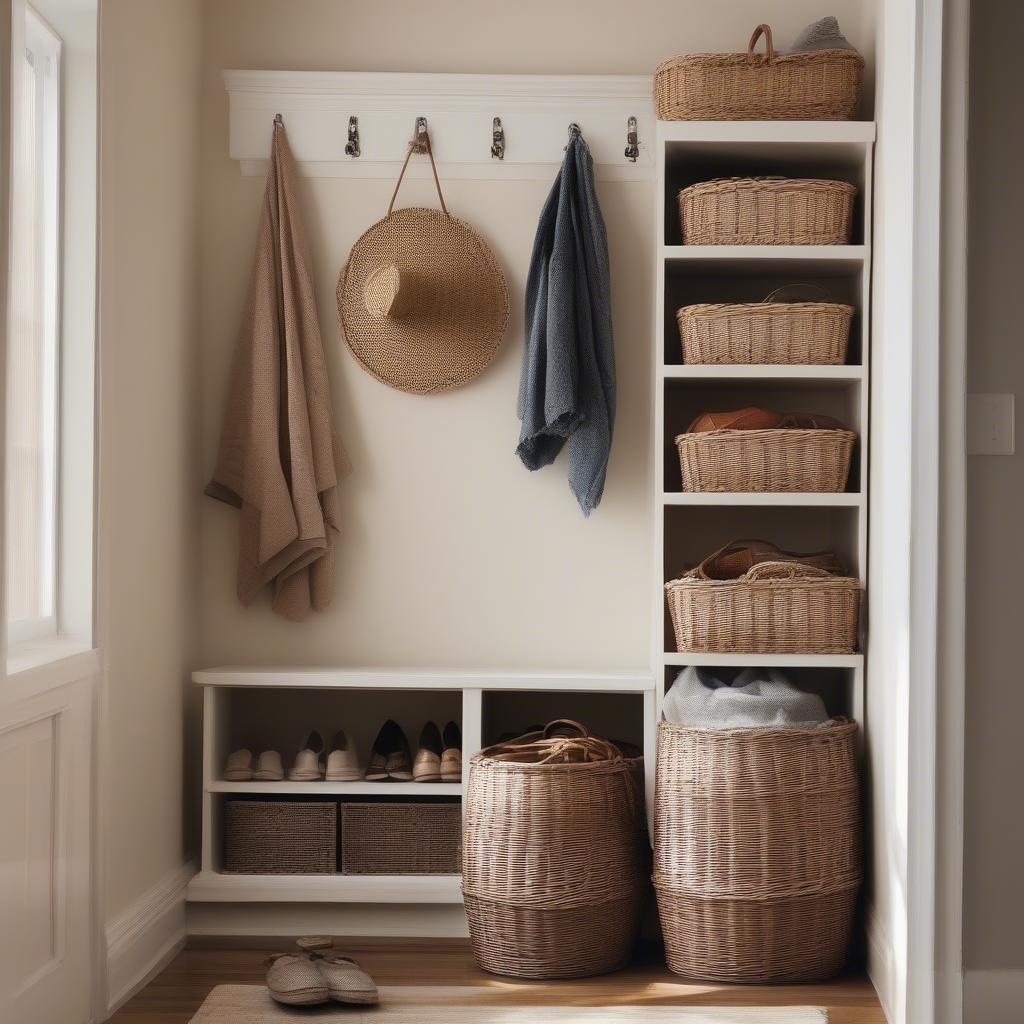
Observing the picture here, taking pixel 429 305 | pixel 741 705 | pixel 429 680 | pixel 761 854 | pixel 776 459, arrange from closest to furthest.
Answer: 1. pixel 761 854
2. pixel 741 705
3. pixel 776 459
4. pixel 429 680
5. pixel 429 305

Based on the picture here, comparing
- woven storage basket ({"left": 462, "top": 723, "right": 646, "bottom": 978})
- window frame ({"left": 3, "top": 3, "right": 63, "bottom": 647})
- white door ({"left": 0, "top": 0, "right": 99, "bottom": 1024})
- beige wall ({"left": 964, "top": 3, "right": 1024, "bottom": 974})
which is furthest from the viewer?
woven storage basket ({"left": 462, "top": 723, "right": 646, "bottom": 978})

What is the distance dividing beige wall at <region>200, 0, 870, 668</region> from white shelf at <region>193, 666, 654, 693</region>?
0.73 ft

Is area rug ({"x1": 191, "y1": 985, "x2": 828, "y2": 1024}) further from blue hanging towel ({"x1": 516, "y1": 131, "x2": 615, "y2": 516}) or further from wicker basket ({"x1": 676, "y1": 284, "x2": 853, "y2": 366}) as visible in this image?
wicker basket ({"x1": 676, "y1": 284, "x2": 853, "y2": 366})

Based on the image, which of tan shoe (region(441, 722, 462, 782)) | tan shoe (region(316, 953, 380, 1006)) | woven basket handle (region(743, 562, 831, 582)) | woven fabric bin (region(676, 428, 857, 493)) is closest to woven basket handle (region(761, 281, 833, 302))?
woven fabric bin (region(676, 428, 857, 493))

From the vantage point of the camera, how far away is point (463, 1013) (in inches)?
96.0

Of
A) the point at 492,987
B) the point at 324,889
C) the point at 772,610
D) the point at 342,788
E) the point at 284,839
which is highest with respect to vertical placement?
the point at 772,610

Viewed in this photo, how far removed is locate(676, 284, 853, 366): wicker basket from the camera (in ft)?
9.20

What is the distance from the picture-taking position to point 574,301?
2982 mm

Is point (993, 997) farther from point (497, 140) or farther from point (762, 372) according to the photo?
point (497, 140)

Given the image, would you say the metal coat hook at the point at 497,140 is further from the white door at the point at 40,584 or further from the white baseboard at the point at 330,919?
the white baseboard at the point at 330,919

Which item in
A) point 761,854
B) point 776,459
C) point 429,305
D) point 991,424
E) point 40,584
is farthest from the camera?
point 429,305

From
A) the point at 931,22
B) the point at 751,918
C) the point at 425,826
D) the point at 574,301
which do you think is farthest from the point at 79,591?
the point at 931,22

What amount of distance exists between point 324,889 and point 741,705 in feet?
3.60

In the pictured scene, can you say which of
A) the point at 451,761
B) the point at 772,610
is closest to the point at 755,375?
the point at 772,610
